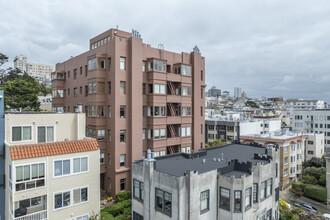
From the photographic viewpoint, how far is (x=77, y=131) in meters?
24.3

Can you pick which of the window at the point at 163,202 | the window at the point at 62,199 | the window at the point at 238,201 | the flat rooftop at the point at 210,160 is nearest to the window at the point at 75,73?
the flat rooftop at the point at 210,160

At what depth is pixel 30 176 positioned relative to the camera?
18.8 metres

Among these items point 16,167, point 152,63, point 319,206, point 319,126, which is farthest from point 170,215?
point 319,126

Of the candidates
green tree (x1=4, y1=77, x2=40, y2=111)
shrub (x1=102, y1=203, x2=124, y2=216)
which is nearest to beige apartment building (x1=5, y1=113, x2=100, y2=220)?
shrub (x1=102, y1=203, x2=124, y2=216)

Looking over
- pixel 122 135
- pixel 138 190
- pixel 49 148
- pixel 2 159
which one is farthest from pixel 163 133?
pixel 2 159

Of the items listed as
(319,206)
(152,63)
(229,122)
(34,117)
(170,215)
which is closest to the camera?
(170,215)

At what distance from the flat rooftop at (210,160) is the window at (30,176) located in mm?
10346

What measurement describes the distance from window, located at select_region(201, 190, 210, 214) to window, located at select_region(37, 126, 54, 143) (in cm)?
1624

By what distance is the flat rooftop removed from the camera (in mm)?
20656

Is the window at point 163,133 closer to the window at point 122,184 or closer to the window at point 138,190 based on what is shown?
the window at point 122,184

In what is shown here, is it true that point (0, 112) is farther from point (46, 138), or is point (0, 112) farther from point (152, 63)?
point (152, 63)

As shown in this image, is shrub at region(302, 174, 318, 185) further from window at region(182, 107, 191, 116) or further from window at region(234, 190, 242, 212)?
window at region(234, 190, 242, 212)

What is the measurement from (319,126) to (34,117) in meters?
86.0

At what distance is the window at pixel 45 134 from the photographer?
72.1 ft
